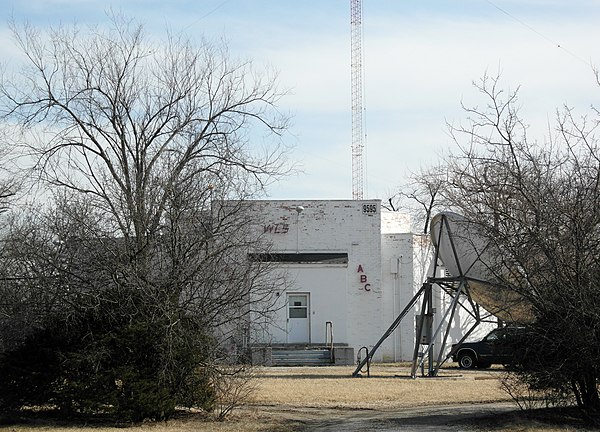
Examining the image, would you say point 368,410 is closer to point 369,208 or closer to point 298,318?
point 298,318

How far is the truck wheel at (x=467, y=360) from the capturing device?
118 feet

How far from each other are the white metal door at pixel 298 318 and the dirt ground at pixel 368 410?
371 inches

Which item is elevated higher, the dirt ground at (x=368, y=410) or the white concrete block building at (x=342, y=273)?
the white concrete block building at (x=342, y=273)

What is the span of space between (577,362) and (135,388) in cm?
771

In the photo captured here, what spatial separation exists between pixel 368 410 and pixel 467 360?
16.4 m

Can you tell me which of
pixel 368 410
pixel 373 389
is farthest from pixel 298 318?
pixel 368 410

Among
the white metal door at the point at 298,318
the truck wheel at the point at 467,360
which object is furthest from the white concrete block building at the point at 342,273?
the truck wheel at the point at 467,360

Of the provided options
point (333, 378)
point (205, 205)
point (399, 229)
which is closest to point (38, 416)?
point (205, 205)

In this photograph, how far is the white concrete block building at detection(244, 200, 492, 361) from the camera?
133ft

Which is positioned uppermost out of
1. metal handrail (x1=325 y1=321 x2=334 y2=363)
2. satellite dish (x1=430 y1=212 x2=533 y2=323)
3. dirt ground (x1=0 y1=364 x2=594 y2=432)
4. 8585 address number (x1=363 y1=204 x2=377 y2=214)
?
8585 address number (x1=363 y1=204 x2=377 y2=214)

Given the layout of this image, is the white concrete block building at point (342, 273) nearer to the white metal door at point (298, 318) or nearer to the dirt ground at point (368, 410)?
the white metal door at point (298, 318)

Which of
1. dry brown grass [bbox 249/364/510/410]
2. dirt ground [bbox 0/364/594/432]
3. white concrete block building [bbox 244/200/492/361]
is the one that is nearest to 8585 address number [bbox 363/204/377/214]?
white concrete block building [bbox 244/200/492/361]

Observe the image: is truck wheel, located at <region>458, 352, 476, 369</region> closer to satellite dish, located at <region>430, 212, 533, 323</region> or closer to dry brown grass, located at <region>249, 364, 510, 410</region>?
dry brown grass, located at <region>249, 364, 510, 410</region>

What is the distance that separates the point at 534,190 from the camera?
17.0m
